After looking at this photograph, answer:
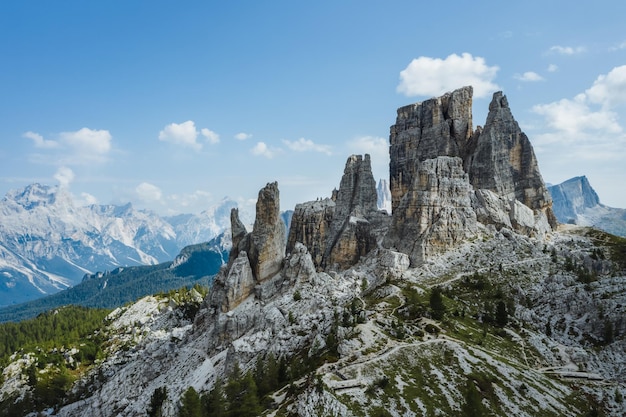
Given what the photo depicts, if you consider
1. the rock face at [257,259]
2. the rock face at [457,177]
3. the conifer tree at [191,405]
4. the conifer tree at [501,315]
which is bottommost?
the conifer tree at [191,405]

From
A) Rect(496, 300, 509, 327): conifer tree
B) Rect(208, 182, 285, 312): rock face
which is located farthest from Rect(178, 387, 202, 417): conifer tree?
Rect(496, 300, 509, 327): conifer tree

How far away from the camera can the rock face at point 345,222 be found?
141 meters

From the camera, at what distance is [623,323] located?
87938 millimetres

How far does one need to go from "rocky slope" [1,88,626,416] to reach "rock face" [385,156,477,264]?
1.53ft

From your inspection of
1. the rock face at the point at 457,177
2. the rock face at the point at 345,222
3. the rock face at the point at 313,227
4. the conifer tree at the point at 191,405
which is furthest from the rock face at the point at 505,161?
Result: the conifer tree at the point at 191,405

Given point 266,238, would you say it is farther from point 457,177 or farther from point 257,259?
point 457,177

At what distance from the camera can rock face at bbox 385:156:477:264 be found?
125500 millimetres

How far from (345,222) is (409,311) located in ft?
198

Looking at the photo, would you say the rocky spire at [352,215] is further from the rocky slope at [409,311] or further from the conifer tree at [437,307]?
the conifer tree at [437,307]

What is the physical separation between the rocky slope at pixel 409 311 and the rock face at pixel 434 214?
1.53 feet

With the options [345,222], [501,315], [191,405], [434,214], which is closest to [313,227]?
[345,222]

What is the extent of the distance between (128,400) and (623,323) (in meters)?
113

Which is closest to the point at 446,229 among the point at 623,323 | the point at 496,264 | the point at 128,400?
the point at 496,264

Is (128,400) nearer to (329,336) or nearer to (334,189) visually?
(329,336)
